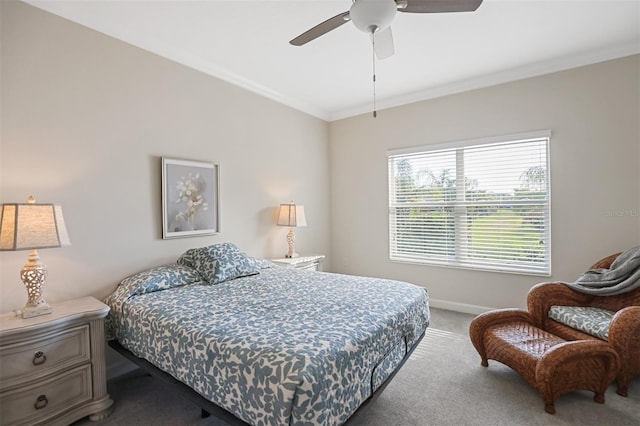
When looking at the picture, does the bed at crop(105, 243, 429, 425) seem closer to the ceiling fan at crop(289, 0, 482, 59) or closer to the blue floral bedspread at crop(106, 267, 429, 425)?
the blue floral bedspread at crop(106, 267, 429, 425)

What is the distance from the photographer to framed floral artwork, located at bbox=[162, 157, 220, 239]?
286 cm

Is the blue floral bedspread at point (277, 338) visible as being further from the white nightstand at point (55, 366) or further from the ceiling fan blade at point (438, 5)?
the ceiling fan blade at point (438, 5)

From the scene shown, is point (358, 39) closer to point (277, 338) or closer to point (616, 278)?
point (277, 338)

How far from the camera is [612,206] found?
118 inches

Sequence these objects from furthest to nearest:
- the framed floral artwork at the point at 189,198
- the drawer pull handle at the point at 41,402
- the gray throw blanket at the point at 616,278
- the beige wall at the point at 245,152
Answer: the framed floral artwork at the point at 189,198
the gray throw blanket at the point at 616,278
the beige wall at the point at 245,152
the drawer pull handle at the point at 41,402

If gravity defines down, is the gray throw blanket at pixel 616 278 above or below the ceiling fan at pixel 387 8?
below

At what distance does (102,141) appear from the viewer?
247 cm

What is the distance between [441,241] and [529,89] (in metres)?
1.98

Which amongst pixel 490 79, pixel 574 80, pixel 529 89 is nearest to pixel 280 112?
pixel 490 79

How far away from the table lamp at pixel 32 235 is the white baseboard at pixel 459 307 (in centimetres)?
389

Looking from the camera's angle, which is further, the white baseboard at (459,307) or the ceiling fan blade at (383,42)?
the white baseboard at (459,307)

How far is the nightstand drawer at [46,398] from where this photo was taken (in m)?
1.68

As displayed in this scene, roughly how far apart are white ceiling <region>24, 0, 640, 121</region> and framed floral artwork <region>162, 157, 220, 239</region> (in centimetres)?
102

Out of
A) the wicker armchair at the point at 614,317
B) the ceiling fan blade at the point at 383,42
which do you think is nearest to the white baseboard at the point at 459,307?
the wicker armchair at the point at 614,317
